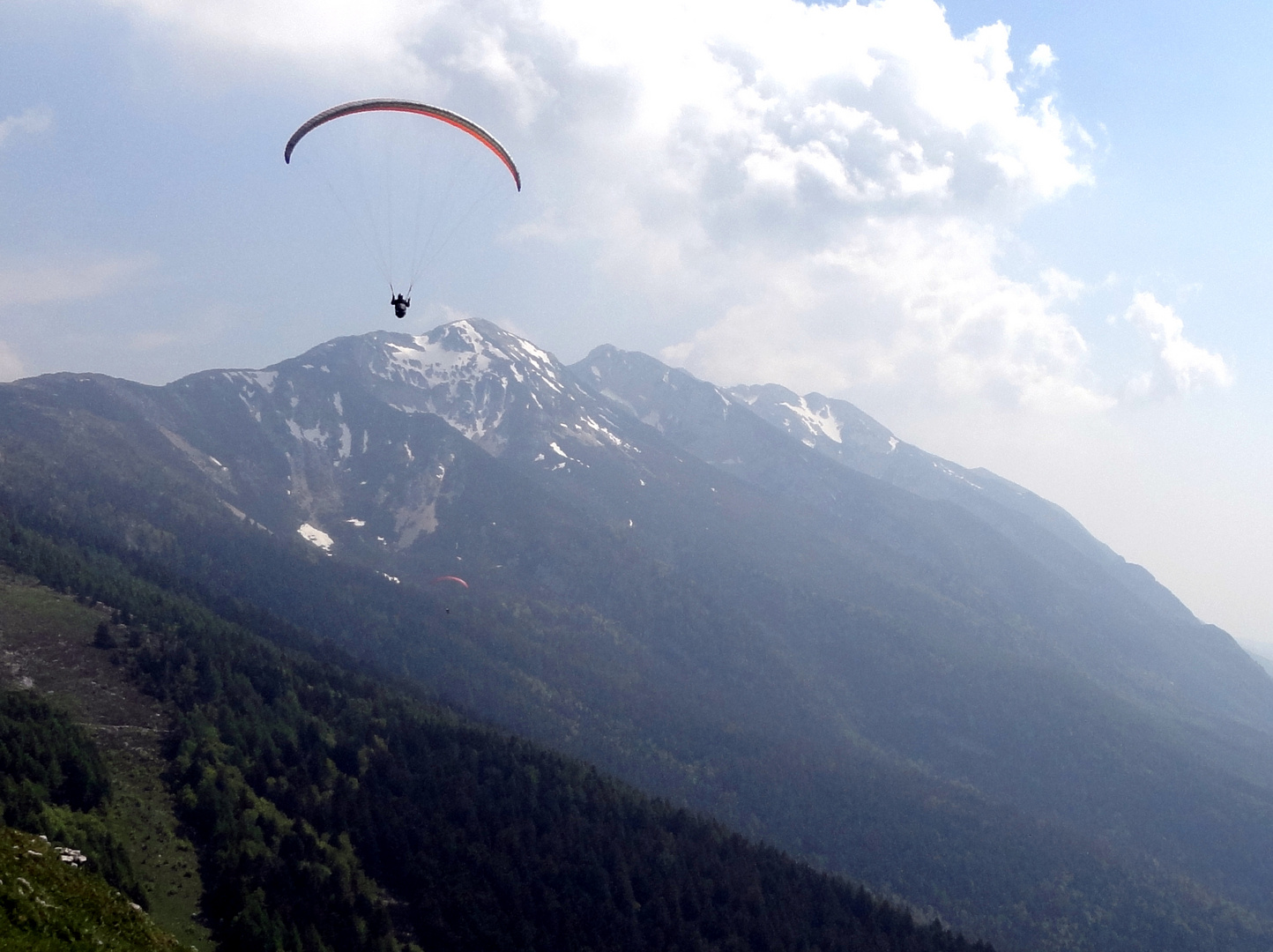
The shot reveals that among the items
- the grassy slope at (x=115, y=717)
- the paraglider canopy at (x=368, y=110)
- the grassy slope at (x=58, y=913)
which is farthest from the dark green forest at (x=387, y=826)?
the paraglider canopy at (x=368, y=110)

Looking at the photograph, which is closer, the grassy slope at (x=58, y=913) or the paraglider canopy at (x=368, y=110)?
the grassy slope at (x=58, y=913)

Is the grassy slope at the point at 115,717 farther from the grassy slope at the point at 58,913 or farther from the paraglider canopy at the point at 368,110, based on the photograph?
the paraglider canopy at the point at 368,110

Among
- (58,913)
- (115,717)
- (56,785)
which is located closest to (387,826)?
(115,717)

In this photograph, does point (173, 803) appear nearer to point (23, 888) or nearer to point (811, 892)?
point (23, 888)

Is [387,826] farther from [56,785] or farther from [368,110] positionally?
[368,110]

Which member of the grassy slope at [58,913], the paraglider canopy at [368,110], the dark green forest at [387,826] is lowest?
the dark green forest at [387,826]

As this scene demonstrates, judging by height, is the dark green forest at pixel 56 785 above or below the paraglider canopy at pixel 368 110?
below

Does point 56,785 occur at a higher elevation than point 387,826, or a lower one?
higher
